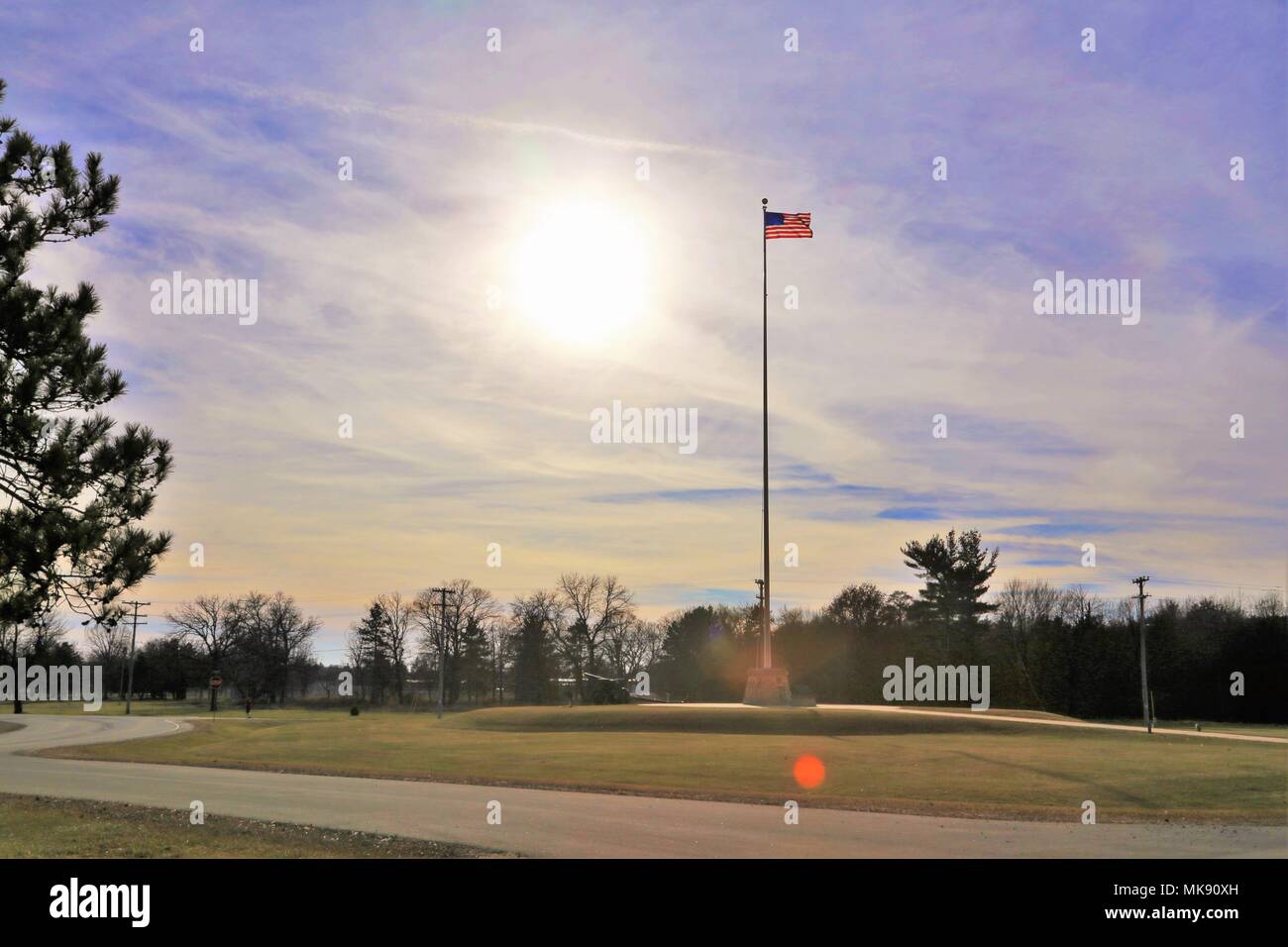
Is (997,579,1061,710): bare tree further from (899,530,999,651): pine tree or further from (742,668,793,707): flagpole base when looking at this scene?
(742,668,793,707): flagpole base

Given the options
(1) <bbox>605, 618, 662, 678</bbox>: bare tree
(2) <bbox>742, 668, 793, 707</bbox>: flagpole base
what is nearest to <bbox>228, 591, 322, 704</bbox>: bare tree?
(1) <bbox>605, 618, 662, 678</bbox>: bare tree

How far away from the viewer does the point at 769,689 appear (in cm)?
4638

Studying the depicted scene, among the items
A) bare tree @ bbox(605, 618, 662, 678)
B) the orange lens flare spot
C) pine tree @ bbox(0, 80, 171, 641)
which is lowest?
bare tree @ bbox(605, 618, 662, 678)

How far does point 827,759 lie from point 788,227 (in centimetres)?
2231

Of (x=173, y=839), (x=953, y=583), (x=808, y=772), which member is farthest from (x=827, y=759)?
(x=953, y=583)

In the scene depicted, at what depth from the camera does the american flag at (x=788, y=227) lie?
3897cm

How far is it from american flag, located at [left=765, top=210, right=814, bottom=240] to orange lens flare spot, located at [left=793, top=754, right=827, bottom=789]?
2159 cm

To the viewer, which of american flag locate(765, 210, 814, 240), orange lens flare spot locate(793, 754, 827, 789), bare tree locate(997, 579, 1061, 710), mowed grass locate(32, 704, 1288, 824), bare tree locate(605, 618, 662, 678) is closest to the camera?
mowed grass locate(32, 704, 1288, 824)

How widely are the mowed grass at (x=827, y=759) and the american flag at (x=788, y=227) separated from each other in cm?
2062

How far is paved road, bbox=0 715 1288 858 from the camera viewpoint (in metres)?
13.4
